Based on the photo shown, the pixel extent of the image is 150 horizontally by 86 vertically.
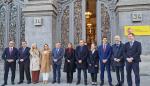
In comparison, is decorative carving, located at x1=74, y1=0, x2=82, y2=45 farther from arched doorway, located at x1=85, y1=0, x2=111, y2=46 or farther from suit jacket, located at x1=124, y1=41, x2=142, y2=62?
suit jacket, located at x1=124, y1=41, x2=142, y2=62

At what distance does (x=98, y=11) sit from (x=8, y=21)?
502 cm

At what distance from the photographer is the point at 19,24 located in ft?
60.3

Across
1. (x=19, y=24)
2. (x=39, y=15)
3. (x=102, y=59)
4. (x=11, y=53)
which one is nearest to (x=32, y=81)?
(x=11, y=53)

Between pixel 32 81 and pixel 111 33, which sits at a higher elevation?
pixel 111 33

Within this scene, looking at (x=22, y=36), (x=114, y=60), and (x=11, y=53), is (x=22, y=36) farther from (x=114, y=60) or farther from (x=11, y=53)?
(x=114, y=60)

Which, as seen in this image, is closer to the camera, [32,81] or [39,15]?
[32,81]

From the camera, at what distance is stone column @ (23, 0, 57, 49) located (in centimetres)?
1666

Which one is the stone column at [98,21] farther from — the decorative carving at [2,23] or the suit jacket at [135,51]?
the suit jacket at [135,51]

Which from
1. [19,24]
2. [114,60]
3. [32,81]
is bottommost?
[32,81]

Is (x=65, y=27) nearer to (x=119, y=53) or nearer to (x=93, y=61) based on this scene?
(x=93, y=61)

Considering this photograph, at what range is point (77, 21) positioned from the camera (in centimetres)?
1764

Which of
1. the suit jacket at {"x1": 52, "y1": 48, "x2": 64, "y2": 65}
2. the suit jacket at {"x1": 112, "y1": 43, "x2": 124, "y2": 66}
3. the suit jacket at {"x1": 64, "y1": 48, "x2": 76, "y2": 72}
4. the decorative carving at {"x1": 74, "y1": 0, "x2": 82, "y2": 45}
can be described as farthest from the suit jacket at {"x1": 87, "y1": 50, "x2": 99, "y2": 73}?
the decorative carving at {"x1": 74, "y1": 0, "x2": 82, "y2": 45}

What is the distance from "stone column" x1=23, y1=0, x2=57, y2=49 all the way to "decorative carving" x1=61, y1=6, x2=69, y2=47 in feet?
2.28

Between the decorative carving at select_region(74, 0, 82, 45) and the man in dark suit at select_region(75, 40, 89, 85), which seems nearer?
the man in dark suit at select_region(75, 40, 89, 85)
